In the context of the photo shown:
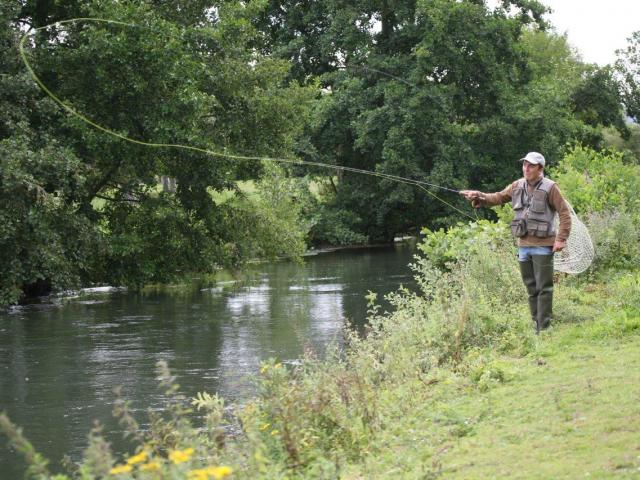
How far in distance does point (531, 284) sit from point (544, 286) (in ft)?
0.68

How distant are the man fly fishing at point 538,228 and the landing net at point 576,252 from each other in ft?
3.47

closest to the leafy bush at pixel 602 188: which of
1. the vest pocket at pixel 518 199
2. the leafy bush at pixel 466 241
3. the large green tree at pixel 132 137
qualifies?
the leafy bush at pixel 466 241

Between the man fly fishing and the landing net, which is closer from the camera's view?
the man fly fishing

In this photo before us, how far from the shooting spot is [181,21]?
22.8 metres

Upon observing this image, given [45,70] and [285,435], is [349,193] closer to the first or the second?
[45,70]

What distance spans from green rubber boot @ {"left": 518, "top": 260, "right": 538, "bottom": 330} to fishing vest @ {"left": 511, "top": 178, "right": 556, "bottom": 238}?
35 centimetres

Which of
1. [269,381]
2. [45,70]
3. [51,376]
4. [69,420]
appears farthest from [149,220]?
[269,381]

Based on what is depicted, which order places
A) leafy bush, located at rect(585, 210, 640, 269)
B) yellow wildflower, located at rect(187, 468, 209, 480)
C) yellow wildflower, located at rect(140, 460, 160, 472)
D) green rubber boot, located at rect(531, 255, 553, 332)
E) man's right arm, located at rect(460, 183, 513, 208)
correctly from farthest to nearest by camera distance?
1. leafy bush, located at rect(585, 210, 640, 269)
2. man's right arm, located at rect(460, 183, 513, 208)
3. green rubber boot, located at rect(531, 255, 553, 332)
4. yellow wildflower, located at rect(140, 460, 160, 472)
5. yellow wildflower, located at rect(187, 468, 209, 480)

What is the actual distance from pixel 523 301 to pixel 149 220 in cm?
1320

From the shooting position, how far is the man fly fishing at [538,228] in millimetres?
9859

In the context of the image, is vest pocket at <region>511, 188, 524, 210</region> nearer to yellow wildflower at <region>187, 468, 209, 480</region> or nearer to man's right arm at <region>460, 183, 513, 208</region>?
man's right arm at <region>460, 183, 513, 208</region>

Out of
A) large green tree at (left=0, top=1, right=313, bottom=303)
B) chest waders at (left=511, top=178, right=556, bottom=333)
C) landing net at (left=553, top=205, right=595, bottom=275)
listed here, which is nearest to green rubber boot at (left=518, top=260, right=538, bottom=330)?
chest waders at (left=511, top=178, right=556, bottom=333)

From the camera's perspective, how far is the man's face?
984 cm

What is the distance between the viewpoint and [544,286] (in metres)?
9.94
